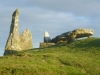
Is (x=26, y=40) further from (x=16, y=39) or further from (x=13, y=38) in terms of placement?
(x=13, y=38)

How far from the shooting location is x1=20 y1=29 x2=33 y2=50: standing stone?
41.8 m

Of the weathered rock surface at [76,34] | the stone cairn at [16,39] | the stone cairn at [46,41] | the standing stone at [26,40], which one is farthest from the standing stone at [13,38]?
the weathered rock surface at [76,34]

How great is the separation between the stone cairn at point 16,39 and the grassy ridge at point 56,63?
35.5ft

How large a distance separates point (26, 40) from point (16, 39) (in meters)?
2.09

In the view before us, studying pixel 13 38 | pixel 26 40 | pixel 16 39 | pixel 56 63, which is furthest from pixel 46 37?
pixel 56 63

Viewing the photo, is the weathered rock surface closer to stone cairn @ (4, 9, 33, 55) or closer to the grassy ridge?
the grassy ridge

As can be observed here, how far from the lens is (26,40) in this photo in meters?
42.1

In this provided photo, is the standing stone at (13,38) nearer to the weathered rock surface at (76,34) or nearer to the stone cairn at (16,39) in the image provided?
the stone cairn at (16,39)

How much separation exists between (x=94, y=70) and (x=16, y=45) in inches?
730

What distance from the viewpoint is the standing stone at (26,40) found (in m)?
41.8

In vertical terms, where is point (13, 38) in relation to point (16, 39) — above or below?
above

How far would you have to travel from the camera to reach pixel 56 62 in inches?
962

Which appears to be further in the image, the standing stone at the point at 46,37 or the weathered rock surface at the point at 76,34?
the standing stone at the point at 46,37

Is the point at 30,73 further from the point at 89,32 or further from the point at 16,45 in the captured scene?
the point at 16,45
